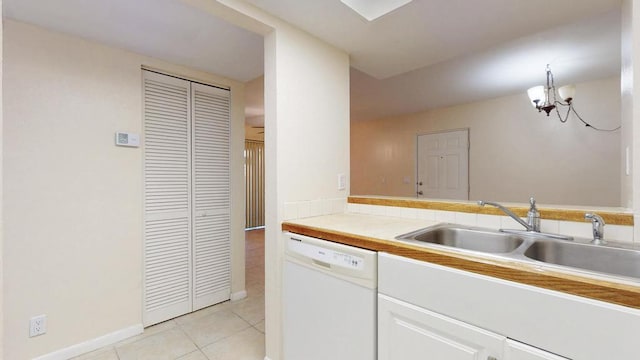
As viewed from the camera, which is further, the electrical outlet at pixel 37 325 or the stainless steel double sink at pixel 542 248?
the electrical outlet at pixel 37 325

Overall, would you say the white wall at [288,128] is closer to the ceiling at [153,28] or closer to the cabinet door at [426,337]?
the ceiling at [153,28]

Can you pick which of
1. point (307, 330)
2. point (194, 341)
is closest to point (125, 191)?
point (194, 341)

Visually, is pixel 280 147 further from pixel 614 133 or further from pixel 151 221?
pixel 614 133

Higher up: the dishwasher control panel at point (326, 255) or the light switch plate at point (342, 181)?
the light switch plate at point (342, 181)

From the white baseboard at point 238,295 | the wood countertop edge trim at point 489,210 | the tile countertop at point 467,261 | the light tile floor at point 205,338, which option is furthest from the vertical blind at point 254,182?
the tile countertop at point 467,261

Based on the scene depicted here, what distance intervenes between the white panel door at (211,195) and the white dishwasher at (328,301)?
4.16 feet

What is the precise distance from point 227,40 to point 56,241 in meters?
1.75

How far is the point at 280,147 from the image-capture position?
5.18ft

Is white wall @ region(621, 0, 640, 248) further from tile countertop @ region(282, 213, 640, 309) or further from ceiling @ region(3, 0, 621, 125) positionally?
tile countertop @ region(282, 213, 640, 309)

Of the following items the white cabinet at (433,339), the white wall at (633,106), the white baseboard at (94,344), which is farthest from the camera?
the white baseboard at (94,344)

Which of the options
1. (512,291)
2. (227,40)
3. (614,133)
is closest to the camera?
(512,291)

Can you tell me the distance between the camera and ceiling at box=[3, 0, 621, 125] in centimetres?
150

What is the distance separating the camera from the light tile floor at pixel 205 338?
182 cm

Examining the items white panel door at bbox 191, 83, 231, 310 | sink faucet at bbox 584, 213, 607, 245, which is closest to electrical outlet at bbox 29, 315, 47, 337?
white panel door at bbox 191, 83, 231, 310
